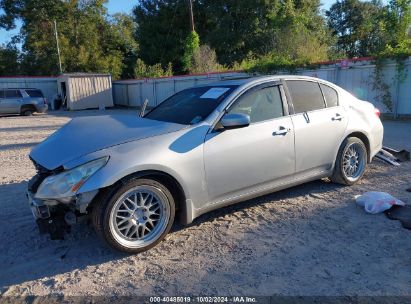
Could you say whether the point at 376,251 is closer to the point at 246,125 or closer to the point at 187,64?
the point at 246,125

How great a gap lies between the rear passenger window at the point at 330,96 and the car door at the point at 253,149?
86 cm

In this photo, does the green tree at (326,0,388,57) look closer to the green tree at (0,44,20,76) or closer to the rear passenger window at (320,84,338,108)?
the green tree at (0,44,20,76)

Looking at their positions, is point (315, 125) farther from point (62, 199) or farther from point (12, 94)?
point (12, 94)

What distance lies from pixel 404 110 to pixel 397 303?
485 inches

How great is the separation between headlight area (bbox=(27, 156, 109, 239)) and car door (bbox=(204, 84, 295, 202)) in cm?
114

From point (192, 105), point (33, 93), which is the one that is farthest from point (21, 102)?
Result: point (192, 105)

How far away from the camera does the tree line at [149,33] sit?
110 feet

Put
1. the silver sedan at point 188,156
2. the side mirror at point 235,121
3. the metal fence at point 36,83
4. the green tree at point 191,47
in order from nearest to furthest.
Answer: the silver sedan at point 188,156
the side mirror at point 235,121
the metal fence at point 36,83
the green tree at point 191,47

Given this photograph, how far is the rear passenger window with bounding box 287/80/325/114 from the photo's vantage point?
15.5 ft

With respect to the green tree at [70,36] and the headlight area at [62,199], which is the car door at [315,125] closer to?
the headlight area at [62,199]

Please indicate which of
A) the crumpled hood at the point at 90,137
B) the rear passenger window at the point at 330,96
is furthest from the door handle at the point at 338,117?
the crumpled hood at the point at 90,137

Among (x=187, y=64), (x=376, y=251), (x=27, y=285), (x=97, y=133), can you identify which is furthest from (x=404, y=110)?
(x=187, y=64)

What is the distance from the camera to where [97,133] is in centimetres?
398

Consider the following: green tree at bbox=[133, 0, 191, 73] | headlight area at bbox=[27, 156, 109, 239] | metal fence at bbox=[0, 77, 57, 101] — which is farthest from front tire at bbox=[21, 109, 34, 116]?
headlight area at bbox=[27, 156, 109, 239]
